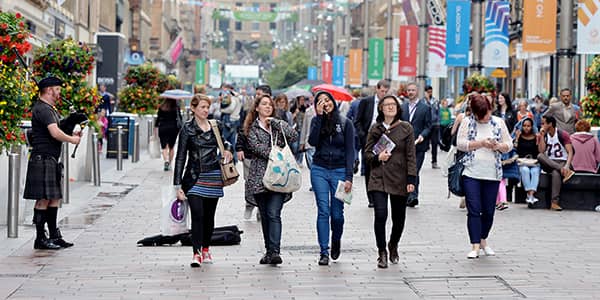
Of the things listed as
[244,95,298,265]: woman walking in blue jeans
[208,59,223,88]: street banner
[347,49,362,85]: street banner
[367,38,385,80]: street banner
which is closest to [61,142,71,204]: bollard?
[244,95,298,265]: woman walking in blue jeans

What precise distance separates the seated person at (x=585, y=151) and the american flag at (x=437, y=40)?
2549cm

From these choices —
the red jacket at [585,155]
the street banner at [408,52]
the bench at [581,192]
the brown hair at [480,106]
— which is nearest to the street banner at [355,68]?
the street banner at [408,52]

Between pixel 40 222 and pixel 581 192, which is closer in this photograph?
pixel 40 222

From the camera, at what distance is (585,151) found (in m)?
18.7

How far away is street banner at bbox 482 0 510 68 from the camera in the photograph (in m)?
33.8

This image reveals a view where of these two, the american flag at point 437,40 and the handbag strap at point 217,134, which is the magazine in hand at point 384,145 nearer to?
the handbag strap at point 217,134

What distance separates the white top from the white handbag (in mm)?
1810

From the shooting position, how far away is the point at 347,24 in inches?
4500

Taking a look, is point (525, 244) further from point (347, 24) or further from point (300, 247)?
point (347, 24)

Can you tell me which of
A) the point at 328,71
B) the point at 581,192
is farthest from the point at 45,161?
the point at 328,71

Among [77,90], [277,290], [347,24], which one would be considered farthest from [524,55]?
[347,24]

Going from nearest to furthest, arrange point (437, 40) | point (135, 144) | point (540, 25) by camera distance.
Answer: point (540, 25) < point (135, 144) < point (437, 40)

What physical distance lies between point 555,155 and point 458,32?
19.8 m

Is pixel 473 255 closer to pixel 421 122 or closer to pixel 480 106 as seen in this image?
pixel 480 106
